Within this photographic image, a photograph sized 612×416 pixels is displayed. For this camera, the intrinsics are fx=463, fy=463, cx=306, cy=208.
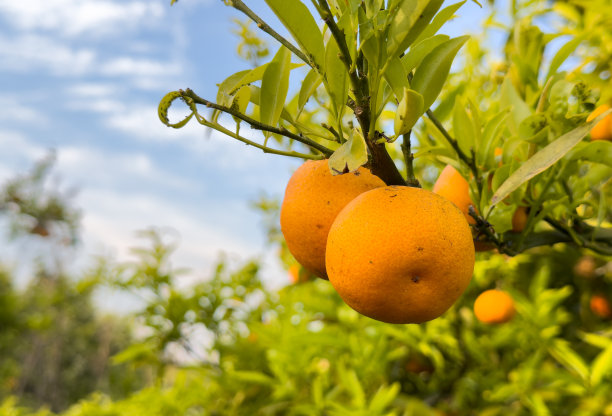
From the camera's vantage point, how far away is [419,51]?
458 millimetres

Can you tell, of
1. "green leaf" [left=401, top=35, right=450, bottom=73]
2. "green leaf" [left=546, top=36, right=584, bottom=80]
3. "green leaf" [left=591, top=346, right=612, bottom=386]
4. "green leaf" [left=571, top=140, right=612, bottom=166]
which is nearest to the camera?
"green leaf" [left=401, top=35, right=450, bottom=73]

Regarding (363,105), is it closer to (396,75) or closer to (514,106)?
(396,75)

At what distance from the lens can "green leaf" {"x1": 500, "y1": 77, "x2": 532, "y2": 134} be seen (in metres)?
0.68

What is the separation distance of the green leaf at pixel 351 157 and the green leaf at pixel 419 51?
0.45ft

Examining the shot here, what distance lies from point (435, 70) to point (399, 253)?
192 millimetres

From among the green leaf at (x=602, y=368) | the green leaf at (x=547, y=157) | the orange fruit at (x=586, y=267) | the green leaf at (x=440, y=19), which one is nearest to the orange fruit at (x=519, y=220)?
the green leaf at (x=547, y=157)

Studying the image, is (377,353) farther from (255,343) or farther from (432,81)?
(432,81)

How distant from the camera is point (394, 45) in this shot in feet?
1.28

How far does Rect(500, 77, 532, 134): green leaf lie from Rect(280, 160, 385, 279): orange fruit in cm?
31

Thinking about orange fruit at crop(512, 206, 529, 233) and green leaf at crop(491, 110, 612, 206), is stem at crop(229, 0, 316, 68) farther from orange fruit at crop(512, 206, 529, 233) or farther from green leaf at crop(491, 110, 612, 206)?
orange fruit at crop(512, 206, 529, 233)

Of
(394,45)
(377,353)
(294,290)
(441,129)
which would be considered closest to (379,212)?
(394,45)

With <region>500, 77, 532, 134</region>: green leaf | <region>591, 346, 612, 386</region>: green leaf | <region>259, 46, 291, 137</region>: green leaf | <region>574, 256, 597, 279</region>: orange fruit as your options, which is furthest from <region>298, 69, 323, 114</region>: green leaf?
<region>574, 256, 597, 279</region>: orange fruit

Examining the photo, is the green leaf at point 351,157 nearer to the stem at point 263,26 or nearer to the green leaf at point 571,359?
the stem at point 263,26

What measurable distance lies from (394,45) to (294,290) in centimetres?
136
